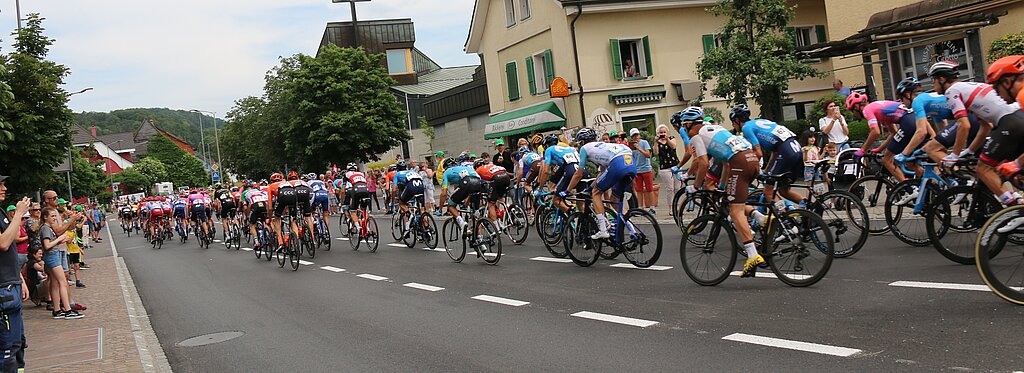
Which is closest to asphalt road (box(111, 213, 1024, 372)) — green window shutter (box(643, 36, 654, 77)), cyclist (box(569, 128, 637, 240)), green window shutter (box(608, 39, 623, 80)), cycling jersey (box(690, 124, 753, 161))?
cyclist (box(569, 128, 637, 240))

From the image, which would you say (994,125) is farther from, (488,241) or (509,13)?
(509,13)

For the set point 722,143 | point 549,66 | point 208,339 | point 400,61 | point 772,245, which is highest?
point 400,61

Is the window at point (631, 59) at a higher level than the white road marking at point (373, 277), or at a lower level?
higher

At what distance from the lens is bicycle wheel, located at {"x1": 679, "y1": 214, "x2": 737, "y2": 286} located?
841 centimetres

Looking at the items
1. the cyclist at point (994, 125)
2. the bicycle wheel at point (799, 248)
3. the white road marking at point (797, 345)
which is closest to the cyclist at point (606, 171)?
the bicycle wheel at point (799, 248)

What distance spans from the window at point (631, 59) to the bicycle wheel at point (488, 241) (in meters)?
20.8

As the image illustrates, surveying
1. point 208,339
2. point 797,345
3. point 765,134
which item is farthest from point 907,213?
point 208,339

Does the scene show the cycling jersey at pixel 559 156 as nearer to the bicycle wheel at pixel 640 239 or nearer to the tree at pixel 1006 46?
the bicycle wheel at pixel 640 239

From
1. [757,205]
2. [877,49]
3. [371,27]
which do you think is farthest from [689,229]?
[371,27]

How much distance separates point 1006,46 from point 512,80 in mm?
19557

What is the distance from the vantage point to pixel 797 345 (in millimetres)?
6035

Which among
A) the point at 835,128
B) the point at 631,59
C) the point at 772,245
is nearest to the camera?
the point at 772,245

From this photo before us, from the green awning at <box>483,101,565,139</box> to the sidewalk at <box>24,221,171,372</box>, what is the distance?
66.7ft

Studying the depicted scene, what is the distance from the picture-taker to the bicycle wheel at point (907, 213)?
9.09m
